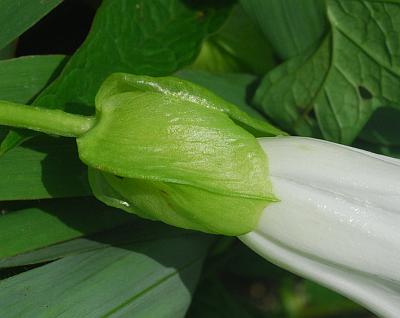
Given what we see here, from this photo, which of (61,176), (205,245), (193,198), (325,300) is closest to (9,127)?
(61,176)

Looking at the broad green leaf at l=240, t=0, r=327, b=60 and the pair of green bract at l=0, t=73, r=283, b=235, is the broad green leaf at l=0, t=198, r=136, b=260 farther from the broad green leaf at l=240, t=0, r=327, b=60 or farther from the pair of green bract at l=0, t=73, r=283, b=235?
the broad green leaf at l=240, t=0, r=327, b=60

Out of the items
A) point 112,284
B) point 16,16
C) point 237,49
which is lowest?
point 112,284

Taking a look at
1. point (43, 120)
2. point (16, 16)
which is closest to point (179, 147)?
point (43, 120)

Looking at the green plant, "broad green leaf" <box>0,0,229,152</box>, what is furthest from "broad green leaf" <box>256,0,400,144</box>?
"broad green leaf" <box>0,0,229,152</box>

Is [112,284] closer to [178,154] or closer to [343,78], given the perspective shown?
[178,154]

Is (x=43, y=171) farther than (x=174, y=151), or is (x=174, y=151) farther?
(x=43, y=171)

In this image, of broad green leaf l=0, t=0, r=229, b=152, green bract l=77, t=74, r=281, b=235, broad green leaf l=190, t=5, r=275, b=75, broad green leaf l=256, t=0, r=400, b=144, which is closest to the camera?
green bract l=77, t=74, r=281, b=235

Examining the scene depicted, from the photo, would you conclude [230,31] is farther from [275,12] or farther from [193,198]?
[193,198]
